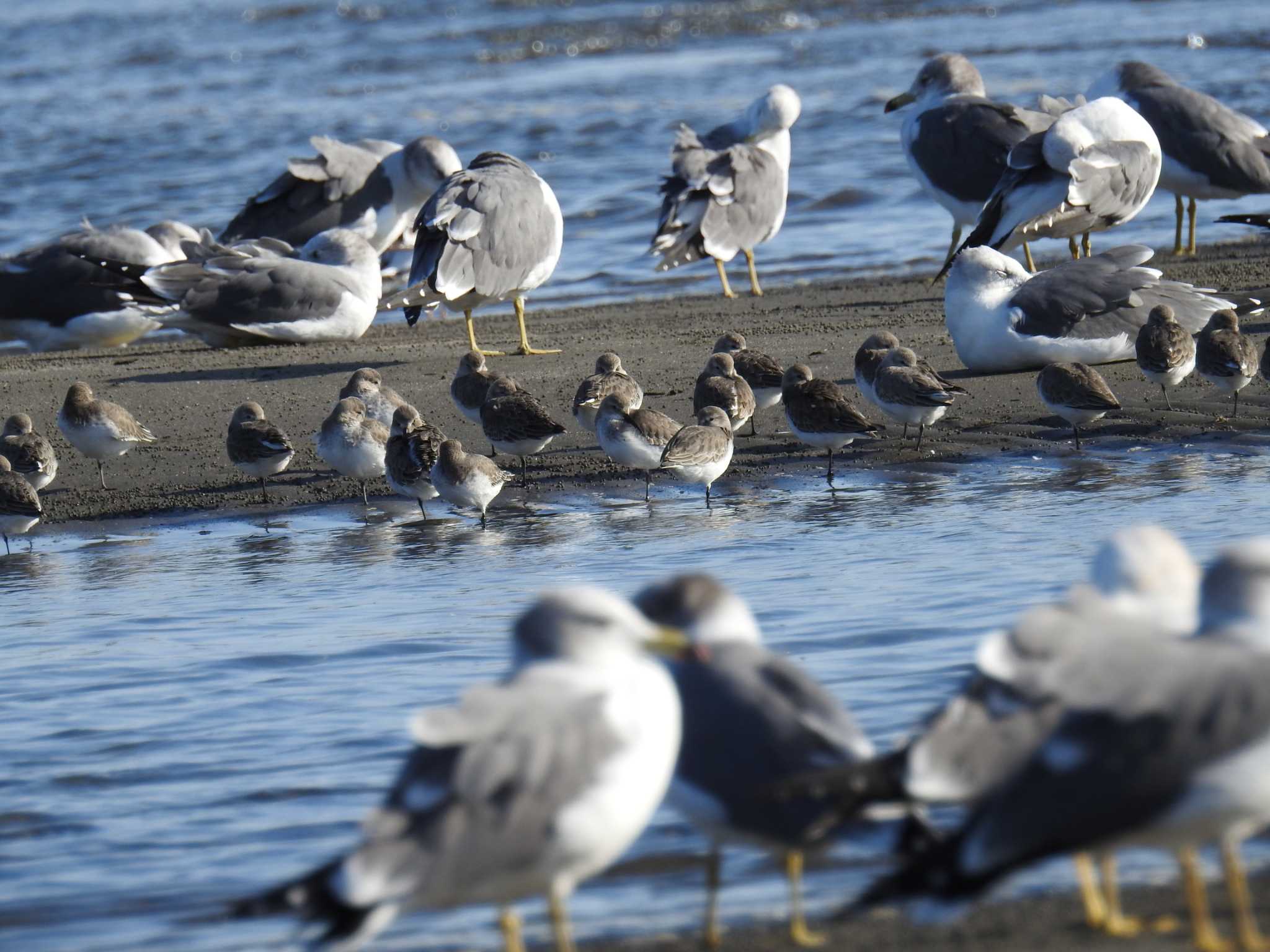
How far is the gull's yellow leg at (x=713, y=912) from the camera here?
14.8 feet

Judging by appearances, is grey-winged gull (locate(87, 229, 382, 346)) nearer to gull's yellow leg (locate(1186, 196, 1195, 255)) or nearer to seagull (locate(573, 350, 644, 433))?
seagull (locate(573, 350, 644, 433))

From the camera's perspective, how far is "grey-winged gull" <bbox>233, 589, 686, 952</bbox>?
12.7 ft

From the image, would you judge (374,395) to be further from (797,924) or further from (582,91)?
(582,91)

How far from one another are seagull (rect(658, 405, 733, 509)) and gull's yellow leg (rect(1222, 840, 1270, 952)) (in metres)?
4.84

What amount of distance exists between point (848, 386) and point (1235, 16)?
82.9ft

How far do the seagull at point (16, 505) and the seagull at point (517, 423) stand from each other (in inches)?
85.5

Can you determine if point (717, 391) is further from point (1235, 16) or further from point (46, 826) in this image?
point (1235, 16)

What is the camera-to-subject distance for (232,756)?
614 centimetres

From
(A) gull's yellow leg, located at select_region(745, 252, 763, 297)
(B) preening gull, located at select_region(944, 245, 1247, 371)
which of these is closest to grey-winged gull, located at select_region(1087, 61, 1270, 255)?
(A) gull's yellow leg, located at select_region(745, 252, 763, 297)

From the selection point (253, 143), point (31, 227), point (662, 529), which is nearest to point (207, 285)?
point (662, 529)

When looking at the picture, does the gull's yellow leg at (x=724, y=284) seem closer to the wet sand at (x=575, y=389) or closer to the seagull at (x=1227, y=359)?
the wet sand at (x=575, y=389)

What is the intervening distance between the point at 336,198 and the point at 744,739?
12784mm

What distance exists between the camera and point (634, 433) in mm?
9398

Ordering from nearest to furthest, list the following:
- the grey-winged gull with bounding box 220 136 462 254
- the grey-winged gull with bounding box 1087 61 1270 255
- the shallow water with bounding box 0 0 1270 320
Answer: the grey-winged gull with bounding box 1087 61 1270 255 → the grey-winged gull with bounding box 220 136 462 254 → the shallow water with bounding box 0 0 1270 320
